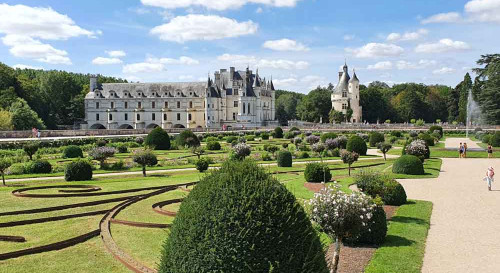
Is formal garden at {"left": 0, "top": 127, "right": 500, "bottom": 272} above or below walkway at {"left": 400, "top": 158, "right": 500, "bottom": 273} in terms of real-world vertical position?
above

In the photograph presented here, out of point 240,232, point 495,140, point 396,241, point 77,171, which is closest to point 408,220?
point 396,241

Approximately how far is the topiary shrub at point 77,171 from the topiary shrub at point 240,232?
16.6 meters

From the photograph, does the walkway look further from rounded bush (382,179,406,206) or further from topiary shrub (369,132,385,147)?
topiary shrub (369,132,385,147)

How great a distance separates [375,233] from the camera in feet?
33.3

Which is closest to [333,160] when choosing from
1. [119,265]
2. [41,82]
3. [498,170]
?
[498,170]

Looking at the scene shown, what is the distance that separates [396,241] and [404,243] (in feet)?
0.82

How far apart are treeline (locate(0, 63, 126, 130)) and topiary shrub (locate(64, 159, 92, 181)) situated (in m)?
39.6

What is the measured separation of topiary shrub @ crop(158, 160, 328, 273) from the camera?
3.92 m

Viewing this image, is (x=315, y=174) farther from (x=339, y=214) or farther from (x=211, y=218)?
(x=211, y=218)

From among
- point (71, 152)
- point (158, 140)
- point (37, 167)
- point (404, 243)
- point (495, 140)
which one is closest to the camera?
point (404, 243)

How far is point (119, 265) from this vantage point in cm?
821

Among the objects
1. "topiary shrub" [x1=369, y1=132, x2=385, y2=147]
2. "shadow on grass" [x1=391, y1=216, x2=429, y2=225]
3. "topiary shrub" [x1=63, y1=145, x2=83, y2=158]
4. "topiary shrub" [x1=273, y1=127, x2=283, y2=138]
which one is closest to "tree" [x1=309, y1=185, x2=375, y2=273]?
"shadow on grass" [x1=391, y1=216, x2=429, y2=225]

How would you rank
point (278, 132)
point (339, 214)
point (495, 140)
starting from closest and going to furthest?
1. point (339, 214)
2. point (495, 140)
3. point (278, 132)

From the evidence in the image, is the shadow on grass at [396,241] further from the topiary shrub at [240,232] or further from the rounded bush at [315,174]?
the rounded bush at [315,174]
